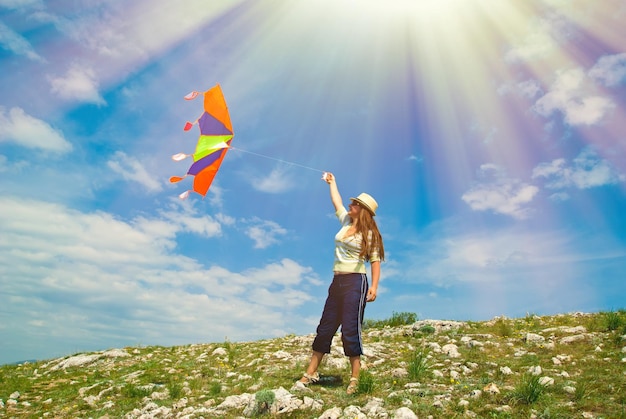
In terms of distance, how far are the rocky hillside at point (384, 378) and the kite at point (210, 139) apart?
437cm

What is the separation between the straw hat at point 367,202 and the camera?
27.4 feet

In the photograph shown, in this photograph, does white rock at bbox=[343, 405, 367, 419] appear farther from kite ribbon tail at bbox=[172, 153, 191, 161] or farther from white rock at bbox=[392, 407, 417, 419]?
kite ribbon tail at bbox=[172, 153, 191, 161]

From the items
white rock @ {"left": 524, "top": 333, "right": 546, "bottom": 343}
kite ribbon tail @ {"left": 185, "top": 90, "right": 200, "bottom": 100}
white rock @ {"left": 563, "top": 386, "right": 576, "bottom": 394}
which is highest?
kite ribbon tail @ {"left": 185, "top": 90, "right": 200, "bottom": 100}

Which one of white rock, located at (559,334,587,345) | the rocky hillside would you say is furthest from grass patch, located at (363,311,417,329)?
white rock, located at (559,334,587,345)

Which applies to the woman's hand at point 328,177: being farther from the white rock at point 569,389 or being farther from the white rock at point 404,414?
the white rock at point 569,389

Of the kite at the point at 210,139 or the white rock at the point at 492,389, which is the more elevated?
the kite at the point at 210,139

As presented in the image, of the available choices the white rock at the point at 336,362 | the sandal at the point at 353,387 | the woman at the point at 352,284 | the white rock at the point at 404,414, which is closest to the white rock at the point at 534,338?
the white rock at the point at 336,362

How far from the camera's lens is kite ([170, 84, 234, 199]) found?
10562mm

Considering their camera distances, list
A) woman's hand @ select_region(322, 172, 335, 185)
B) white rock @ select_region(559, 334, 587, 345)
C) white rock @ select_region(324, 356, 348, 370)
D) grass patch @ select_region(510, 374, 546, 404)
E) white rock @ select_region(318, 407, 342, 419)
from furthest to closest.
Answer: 1. white rock @ select_region(559, 334, 587, 345)
2. white rock @ select_region(324, 356, 348, 370)
3. woman's hand @ select_region(322, 172, 335, 185)
4. grass patch @ select_region(510, 374, 546, 404)
5. white rock @ select_region(318, 407, 342, 419)

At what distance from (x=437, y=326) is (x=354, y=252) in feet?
23.1

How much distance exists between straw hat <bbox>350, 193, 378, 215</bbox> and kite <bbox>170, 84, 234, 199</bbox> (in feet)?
12.3

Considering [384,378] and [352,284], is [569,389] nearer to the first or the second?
[384,378]

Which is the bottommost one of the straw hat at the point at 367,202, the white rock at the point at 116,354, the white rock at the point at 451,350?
the white rock at the point at 116,354

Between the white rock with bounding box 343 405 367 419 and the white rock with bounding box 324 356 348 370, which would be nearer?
the white rock with bounding box 343 405 367 419
